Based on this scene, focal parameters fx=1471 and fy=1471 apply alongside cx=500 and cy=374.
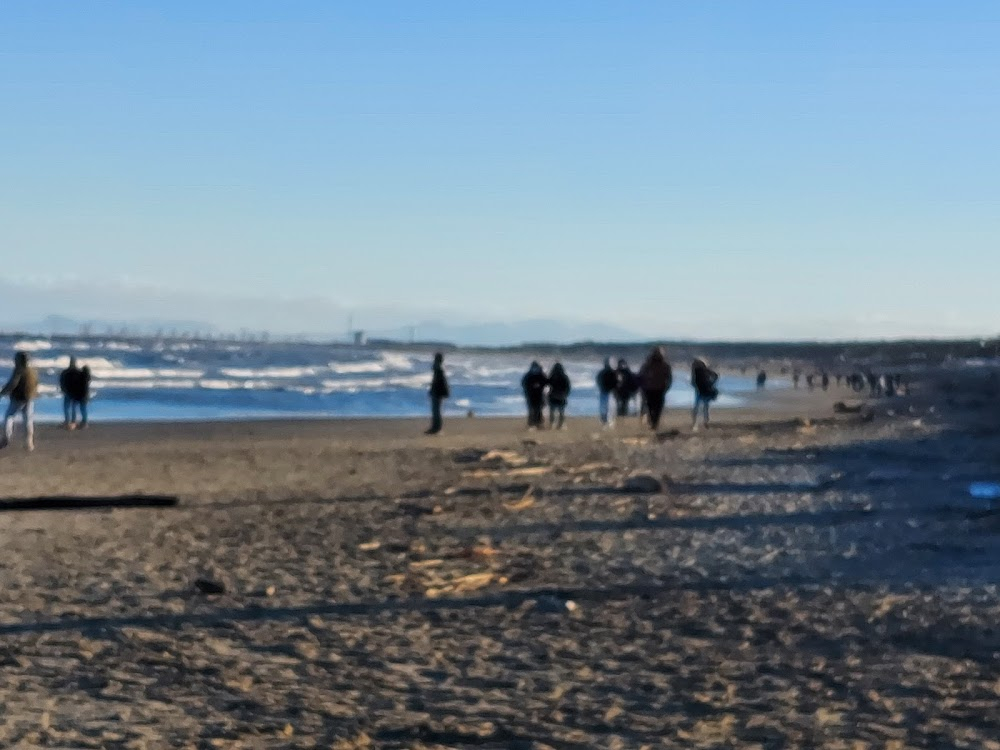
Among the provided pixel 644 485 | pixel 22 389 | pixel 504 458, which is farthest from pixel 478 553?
pixel 22 389

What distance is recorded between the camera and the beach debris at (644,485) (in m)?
16.6

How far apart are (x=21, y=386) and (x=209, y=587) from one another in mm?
15014

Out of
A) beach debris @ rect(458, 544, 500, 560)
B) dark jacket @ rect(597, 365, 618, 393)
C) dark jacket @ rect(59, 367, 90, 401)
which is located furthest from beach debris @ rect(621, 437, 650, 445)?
beach debris @ rect(458, 544, 500, 560)

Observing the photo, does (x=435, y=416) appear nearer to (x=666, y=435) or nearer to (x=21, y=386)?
(x=666, y=435)

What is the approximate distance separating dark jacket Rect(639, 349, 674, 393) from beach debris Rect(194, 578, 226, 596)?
55.5 feet

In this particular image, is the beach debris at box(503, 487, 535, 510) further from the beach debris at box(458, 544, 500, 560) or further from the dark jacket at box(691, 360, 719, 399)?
the dark jacket at box(691, 360, 719, 399)

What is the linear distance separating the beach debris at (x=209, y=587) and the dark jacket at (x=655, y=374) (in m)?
16.9

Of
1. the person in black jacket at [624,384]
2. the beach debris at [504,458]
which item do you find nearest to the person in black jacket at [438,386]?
the person in black jacket at [624,384]

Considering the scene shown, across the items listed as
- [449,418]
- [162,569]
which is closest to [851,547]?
[162,569]

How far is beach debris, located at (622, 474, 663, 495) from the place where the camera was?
652 inches

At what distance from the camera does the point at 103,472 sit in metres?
19.4

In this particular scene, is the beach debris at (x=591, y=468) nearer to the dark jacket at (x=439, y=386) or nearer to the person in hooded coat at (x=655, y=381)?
the person in hooded coat at (x=655, y=381)

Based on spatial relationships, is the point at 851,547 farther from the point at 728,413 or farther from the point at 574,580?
the point at 728,413

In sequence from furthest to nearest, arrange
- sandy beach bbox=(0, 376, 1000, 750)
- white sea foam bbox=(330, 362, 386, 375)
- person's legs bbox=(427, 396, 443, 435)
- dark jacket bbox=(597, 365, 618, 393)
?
white sea foam bbox=(330, 362, 386, 375) → dark jacket bbox=(597, 365, 618, 393) → person's legs bbox=(427, 396, 443, 435) → sandy beach bbox=(0, 376, 1000, 750)
